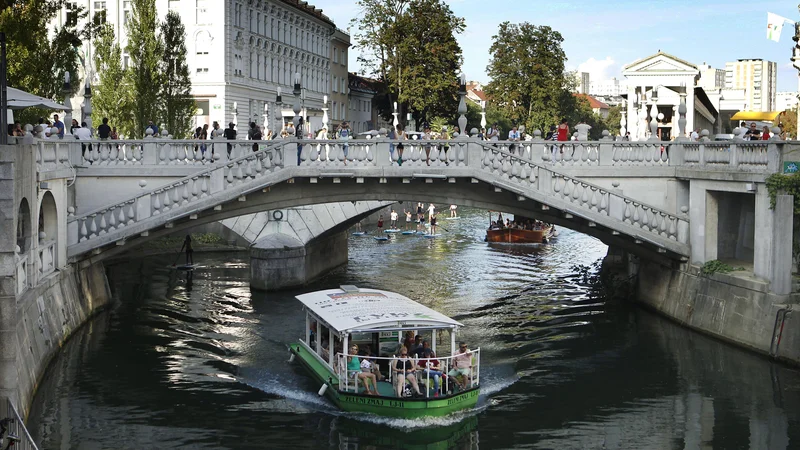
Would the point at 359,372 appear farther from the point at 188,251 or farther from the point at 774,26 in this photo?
the point at 188,251

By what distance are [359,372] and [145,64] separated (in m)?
30.8

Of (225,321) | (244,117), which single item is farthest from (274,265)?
(244,117)

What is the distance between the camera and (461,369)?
29906 mm

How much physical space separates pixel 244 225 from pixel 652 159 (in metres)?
18.8

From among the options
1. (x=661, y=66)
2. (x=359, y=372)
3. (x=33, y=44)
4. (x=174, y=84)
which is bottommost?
(x=359, y=372)

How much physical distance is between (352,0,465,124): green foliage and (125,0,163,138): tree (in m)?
33.1

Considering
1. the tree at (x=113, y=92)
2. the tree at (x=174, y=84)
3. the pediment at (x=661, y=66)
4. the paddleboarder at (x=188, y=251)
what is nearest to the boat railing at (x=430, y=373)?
the paddleboarder at (x=188, y=251)

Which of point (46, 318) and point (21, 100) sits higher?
point (21, 100)

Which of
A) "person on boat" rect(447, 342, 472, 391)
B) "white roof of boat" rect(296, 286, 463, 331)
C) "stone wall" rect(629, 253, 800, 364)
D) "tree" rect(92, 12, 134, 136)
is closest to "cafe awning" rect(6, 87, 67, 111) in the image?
"white roof of boat" rect(296, 286, 463, 331)

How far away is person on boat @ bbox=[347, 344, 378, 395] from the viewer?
29.5 meters

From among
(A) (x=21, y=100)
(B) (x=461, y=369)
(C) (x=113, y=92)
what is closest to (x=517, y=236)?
(C) (x=113, y=92)

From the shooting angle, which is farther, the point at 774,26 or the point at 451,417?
the point at 774,26

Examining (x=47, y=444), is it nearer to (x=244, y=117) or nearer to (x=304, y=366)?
(x=304, y=366)

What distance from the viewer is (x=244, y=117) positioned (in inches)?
3556
